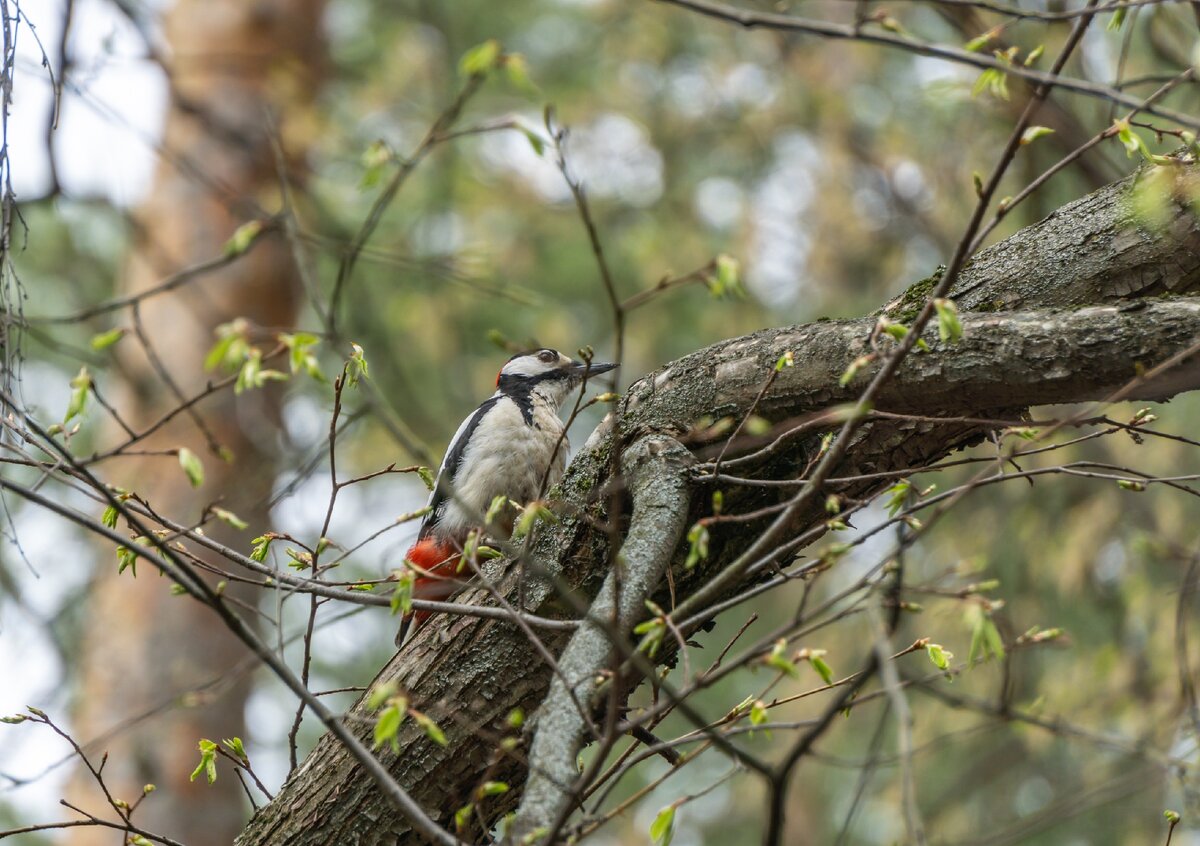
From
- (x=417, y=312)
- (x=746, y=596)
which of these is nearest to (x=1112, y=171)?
(x=746, y=596)

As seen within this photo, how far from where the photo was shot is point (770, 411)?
2.62m

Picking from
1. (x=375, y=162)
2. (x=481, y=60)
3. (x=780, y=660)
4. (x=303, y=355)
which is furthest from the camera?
(x=375, y=162)

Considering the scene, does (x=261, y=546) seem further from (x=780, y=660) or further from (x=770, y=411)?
(x=780, y=660)

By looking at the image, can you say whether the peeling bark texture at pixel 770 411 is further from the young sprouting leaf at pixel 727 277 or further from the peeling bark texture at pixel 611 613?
the young sprouting leaf at pixel 727 277

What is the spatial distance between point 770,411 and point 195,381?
193 inches

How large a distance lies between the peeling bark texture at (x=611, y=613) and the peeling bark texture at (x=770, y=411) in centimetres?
11

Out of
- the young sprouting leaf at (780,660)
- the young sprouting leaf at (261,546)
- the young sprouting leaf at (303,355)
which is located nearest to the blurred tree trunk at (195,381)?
the young sprouting leaf at (261,546)

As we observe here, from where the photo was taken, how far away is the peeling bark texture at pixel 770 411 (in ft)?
7.72

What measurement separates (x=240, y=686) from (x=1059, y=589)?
458cm

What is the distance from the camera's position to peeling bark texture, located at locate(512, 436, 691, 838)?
1.80 meters

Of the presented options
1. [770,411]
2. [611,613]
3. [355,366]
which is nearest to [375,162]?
[355,366]

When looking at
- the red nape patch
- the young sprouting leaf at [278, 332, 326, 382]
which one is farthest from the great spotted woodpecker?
the young sprouting leaf at [278, 332, 326, 382]

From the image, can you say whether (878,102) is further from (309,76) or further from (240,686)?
(240,686)

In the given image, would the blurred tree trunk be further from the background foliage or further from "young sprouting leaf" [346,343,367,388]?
"young sprouting leaf" [346,343,367,388]
